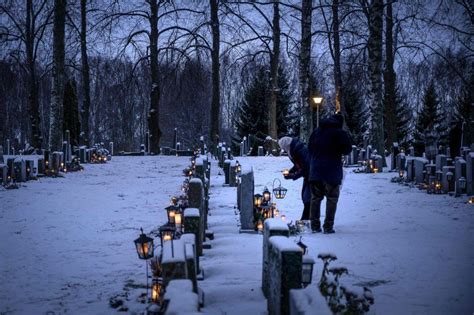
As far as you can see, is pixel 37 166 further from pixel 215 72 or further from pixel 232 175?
pixel 215 72

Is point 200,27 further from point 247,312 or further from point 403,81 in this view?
point 403,81

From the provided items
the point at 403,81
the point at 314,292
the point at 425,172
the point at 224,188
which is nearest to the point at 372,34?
the point at 425,172

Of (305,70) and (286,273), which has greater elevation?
(305,70)

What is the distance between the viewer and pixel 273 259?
4555 mm

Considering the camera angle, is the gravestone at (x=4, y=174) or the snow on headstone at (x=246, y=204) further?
the gravestone at (x=4, y=174)

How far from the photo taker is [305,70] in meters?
19.9

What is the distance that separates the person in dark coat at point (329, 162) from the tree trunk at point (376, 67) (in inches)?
448

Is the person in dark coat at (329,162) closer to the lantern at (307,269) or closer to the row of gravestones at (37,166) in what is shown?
the lantern at (307,269)

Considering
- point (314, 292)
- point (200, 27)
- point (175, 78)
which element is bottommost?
point (314, 292)

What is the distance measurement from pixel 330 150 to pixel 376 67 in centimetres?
1169

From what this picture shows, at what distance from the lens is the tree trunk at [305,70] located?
19.9 meters

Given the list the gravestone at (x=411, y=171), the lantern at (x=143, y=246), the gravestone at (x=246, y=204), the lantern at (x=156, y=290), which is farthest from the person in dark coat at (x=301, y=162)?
the gravestone at (x=411, y=171)

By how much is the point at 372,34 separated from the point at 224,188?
26.9 feet

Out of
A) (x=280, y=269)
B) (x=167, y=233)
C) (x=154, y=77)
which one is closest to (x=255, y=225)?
(x=167, y=233)
